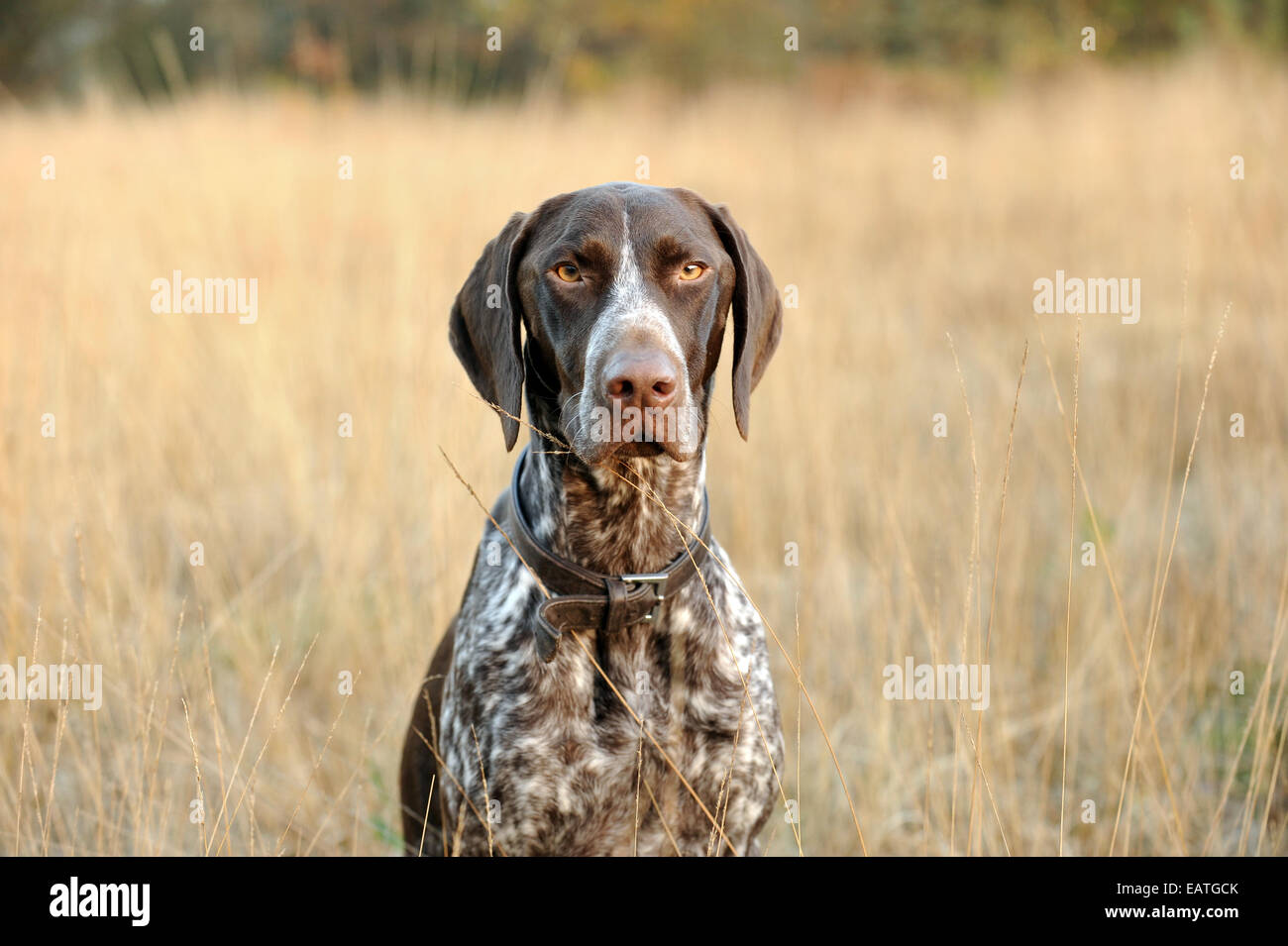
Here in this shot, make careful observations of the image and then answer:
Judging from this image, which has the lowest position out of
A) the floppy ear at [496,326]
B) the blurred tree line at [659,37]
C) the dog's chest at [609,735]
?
the dog's chest at [609,735]

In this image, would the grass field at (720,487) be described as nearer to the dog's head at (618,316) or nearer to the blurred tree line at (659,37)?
the dog's head at (618,316)

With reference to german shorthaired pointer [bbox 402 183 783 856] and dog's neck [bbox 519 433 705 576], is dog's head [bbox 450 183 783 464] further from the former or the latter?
dog's neck [bbox 519 433 705 576]

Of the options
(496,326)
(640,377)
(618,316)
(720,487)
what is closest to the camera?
(640,377)

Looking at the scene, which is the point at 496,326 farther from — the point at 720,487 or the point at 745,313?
the point at 720,487

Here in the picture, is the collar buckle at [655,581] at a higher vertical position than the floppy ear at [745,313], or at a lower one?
lower

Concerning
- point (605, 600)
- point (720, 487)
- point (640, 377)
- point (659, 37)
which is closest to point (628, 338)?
point (640, 377)

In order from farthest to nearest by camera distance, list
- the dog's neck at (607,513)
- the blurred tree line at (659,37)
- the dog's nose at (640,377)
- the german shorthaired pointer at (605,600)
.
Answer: the blurred tree line at (659,37) → the dog's neck at (607,513) → the german shorthaired pointer at (605,600) → the dog's nose at (640,377)

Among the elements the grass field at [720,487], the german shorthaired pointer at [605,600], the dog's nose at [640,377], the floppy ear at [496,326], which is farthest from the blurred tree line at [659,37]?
the dog's nose at [640,377]

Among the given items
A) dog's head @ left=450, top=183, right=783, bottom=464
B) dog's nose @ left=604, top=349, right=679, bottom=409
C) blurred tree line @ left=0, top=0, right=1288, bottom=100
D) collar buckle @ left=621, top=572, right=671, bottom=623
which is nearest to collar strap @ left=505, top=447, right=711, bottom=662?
collar buckle @ left=621, top=572, right=671, bottom=623

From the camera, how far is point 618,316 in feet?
7.81

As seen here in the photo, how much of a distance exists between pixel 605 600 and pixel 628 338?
2.00 ft

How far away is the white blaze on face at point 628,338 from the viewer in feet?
7.53

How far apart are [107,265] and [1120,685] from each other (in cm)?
556
